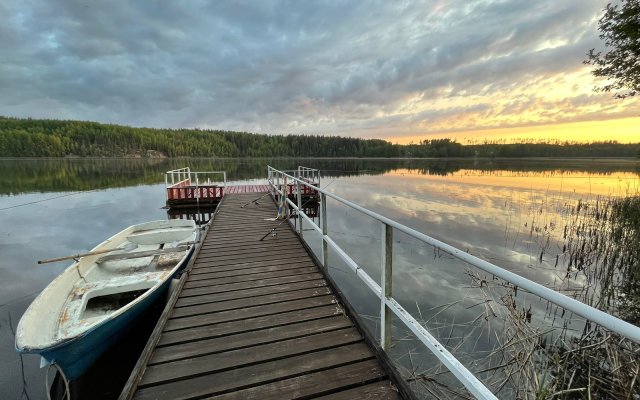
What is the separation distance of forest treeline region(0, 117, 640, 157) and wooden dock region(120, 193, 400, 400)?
104 m

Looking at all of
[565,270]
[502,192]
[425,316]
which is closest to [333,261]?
[425,316]

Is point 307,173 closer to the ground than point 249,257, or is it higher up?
higher up

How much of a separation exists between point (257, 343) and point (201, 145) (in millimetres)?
120403

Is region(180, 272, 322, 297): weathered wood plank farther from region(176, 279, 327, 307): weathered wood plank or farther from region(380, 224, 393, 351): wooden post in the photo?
region(380, 224, 393, 351): wooden post

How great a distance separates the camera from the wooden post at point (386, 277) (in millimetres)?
2338

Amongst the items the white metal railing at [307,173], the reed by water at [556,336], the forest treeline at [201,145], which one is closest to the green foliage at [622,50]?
the reed by water at [556,336]

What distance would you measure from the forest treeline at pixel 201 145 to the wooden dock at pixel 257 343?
104m

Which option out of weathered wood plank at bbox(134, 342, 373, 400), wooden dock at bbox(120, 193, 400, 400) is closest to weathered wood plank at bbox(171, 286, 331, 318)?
wooden dock at bbox(120, 193, 400, 400)

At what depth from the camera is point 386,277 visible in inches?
93.5

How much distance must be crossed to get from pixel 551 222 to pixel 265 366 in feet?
42.1

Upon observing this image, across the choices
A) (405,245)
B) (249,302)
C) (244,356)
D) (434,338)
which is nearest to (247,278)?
(249,302)

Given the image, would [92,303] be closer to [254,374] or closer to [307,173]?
[254,374]

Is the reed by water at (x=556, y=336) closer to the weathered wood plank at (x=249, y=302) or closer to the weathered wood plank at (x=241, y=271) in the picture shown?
the weathered wood plank at (x=249, y=302)

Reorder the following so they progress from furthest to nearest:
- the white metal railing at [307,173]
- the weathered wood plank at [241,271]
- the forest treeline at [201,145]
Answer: the forest treeline at [201,145] → the white metal railing at [307,173] → the weathered wood plank at [241,271]
